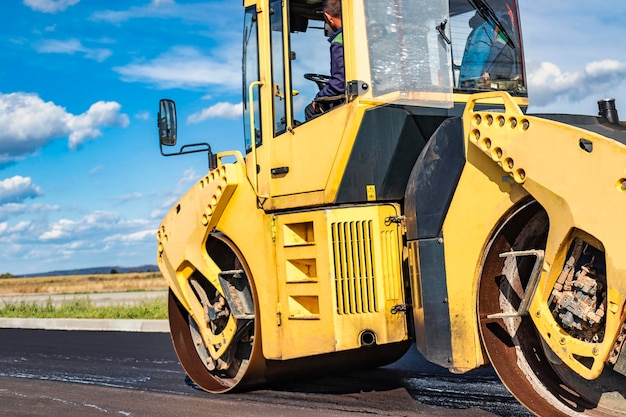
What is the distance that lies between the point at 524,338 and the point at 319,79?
2.39 metres

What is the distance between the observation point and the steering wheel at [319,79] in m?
6.23

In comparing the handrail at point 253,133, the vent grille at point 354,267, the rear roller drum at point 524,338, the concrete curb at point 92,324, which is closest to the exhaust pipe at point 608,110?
the rear roller drum at point 524,338

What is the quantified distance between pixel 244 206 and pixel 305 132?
36.5 inches

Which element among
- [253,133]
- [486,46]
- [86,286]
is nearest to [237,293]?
[253,133]

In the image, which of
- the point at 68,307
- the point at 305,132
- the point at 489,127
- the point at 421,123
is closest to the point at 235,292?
the point at 305,132

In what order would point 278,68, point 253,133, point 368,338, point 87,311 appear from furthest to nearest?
point 87,311 → point 253,133 → point 278,68 → point 368,338

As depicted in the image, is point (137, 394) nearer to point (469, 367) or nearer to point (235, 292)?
point (235, 292)

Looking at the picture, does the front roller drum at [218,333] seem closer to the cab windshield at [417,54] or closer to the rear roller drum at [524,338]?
the cab windshield at [417,54]

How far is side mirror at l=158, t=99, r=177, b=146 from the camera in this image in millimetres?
7047

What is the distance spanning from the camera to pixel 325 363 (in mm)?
7023

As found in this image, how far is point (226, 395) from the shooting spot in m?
7.02

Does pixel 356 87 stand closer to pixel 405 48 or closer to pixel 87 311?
pixel 405 48

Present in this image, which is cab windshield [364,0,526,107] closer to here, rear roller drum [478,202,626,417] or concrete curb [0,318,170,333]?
rear roller drum [478,202,626,417]

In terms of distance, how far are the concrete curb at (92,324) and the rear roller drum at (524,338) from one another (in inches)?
352
